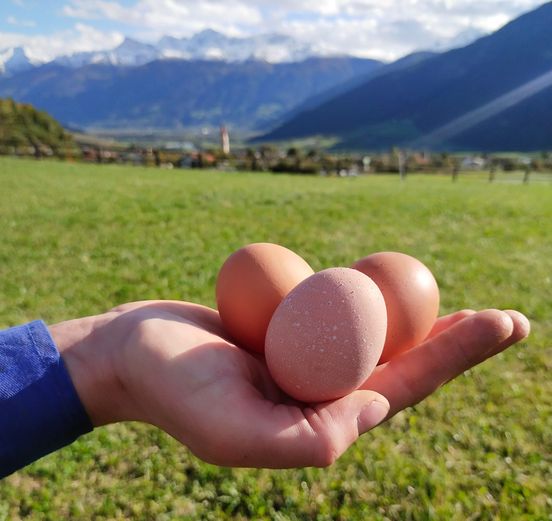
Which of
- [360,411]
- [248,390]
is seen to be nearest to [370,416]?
[360,411]

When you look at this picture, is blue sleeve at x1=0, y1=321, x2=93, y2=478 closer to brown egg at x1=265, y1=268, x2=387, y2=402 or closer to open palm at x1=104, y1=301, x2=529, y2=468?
open palm at x1=104, y1=301, x2=529, y2=468

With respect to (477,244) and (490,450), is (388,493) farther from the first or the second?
(477,244)

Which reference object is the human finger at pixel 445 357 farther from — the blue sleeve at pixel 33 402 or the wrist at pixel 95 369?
the blue sleeve at pixel 33 402

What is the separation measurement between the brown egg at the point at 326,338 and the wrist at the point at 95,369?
2.23ft

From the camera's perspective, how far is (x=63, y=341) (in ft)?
7.97

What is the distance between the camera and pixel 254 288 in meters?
2.67

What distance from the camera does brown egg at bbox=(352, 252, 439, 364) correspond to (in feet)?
8.54

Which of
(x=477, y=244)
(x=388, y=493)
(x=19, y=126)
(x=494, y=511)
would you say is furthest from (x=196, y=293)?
(x=19, y=126)

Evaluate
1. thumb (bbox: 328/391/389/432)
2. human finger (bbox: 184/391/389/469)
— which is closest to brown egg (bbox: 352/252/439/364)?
thumb (bbox: 328/391/389/432)

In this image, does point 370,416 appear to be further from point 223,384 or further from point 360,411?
point 223,384

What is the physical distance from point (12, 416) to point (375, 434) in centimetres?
272

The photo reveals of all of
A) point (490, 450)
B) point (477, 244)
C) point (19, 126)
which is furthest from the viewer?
point (19, 126)

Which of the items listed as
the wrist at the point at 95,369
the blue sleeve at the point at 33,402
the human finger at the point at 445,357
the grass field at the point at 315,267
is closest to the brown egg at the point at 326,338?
the human finger at the point at 445,357

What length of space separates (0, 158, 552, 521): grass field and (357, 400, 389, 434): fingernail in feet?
4.99
